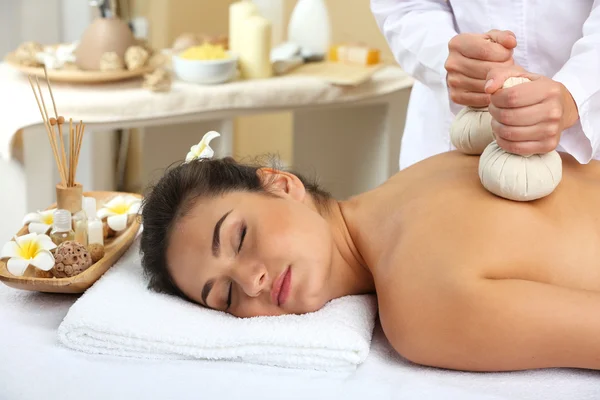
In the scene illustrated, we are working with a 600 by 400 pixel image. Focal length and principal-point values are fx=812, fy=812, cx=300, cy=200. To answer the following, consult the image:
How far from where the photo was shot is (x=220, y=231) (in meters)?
Answer: 1.34

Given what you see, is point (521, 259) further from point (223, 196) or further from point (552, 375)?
point (223, 196)

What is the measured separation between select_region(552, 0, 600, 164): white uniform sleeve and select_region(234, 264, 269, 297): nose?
0.57 m

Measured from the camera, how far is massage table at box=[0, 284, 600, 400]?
3.76 ft

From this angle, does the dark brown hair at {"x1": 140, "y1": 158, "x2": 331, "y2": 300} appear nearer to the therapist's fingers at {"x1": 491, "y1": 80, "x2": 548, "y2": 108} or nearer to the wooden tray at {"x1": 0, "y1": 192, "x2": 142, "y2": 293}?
the wooden tray at {"x1": 0, "y1": 192, "x2": 142, "y2": 293}

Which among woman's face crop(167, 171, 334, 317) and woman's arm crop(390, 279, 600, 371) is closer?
woman's arm crop(390, 279, 600, 371)

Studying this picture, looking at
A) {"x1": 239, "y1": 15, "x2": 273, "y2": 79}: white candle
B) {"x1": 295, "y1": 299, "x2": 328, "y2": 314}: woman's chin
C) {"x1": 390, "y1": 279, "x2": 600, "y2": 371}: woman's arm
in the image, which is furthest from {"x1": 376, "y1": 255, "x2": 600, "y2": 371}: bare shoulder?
{"x1": 239, "y1": 15, "x2": 273, "y2": 79}: white candle

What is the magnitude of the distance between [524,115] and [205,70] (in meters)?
1.53

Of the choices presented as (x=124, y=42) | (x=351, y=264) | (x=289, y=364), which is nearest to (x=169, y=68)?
(x=124, y=42)

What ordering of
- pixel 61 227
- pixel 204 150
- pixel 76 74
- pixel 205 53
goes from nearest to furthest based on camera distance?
pixel 61 227 < pixel 204 150 < pixel 76 74 < pixel 205 53

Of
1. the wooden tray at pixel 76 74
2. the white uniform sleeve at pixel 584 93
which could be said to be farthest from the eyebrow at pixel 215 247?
the wooden tray at pixel 76 74

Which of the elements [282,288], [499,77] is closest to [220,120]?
[282,288]

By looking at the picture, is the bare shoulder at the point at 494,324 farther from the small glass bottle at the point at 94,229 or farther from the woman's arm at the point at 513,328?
the small glass bottle at the point at 94,229

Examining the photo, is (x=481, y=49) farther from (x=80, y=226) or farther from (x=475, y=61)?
(x=80, y=226)

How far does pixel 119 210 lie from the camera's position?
1656 mm
